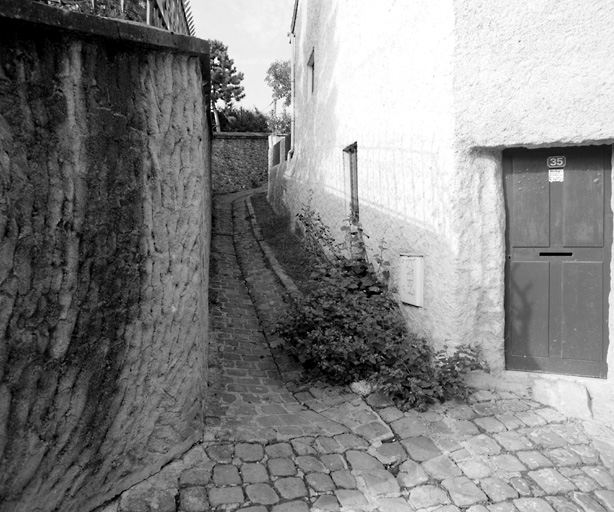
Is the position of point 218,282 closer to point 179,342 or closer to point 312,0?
point 179,342

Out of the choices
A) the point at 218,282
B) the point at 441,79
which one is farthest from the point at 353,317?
the point at 218,282

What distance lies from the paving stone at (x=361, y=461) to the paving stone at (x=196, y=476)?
920mm

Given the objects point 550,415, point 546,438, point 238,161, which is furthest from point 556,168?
point 238,161

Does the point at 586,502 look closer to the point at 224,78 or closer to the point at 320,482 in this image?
the point at 320,482

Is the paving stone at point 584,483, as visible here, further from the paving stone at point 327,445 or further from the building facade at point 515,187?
the paving stone at point 327,445

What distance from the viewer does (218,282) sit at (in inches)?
276

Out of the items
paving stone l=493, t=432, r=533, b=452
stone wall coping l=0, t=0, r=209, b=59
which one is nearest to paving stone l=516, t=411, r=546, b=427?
paving stone l=493, t=432, r=533, b=452

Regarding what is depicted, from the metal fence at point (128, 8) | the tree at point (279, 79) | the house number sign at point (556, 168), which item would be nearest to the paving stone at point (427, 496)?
the house number sign at point (556, 168)

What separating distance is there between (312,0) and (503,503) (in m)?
8.64

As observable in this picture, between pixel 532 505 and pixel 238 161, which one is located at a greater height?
pixel 238 161

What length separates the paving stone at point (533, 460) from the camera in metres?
2.98

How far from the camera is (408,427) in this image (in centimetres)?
340

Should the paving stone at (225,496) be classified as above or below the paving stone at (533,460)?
above

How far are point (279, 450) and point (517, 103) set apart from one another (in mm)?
3270
